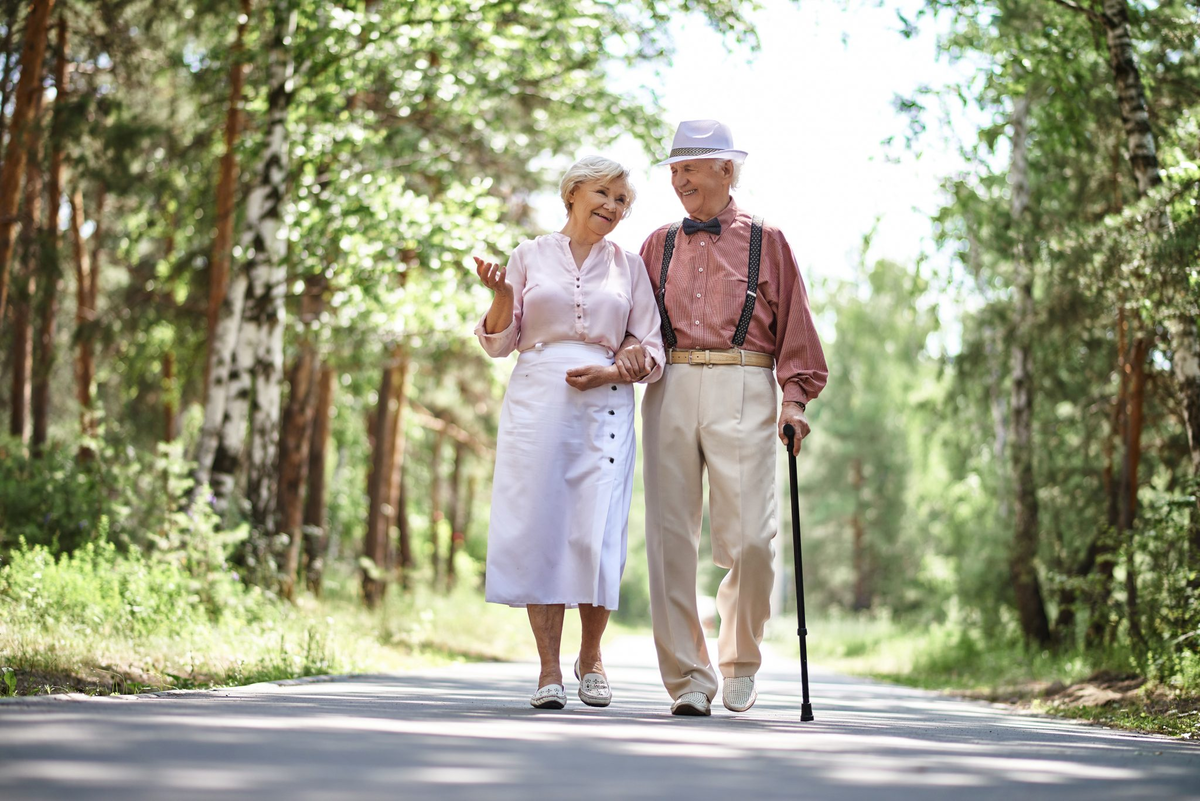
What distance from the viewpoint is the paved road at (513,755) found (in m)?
3.03

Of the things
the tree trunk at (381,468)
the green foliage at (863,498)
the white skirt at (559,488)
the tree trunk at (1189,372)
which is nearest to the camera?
the white skirt at (559,488)

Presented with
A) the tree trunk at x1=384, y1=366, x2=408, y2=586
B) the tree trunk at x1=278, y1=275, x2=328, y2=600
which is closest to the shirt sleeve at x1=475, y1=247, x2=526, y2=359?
the tree trunk at x1=278, y1=275, x2=328, y2=600

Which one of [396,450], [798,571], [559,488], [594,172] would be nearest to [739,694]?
[798,571]

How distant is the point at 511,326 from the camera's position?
6.32 m

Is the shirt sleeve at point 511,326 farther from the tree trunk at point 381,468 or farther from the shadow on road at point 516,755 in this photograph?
the tree trunk at point 381,468

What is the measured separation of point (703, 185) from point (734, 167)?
0.20m

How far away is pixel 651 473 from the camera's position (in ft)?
21.0

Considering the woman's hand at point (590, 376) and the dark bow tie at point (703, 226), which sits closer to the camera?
the woman's hand at point (590, 376)

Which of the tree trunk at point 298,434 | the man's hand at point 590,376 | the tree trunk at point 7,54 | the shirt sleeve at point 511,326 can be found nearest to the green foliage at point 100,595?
the shirt sleeve at point 511,326

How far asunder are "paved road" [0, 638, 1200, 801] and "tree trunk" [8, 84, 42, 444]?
10.8 meters

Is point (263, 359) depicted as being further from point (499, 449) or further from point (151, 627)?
point (499, 449)

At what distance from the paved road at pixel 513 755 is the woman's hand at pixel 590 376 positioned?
57.9 inches

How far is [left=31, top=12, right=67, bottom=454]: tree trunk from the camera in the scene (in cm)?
1485

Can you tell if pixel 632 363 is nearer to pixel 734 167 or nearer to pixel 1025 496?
pixel 734 167
